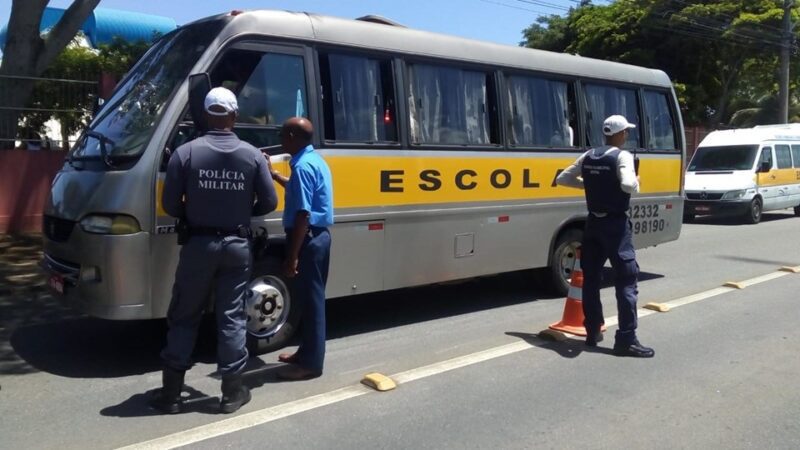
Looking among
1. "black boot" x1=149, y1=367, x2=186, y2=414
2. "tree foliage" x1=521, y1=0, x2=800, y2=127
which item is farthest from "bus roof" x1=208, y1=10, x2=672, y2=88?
"tree foliage" x1=521, y1=0, x2=800, y2=127

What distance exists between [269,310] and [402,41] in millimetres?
2628

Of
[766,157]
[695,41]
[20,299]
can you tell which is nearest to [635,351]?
[20,299]

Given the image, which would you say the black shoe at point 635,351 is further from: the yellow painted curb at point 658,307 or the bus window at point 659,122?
the bus window at point 659,122

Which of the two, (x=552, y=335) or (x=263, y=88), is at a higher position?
(x=263, y=88)

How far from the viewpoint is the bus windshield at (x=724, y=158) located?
57.9ft

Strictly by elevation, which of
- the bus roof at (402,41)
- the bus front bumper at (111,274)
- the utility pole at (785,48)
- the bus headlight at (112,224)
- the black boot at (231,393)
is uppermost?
the utility pole at (785,48)

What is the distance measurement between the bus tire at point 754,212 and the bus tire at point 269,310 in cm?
1449

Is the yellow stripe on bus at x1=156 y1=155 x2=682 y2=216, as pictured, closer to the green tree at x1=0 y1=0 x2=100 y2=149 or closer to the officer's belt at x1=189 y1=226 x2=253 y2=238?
the officer's belt at x1=189 y1=226 x2=253 y2=238

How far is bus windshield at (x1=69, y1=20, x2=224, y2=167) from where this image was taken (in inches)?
201

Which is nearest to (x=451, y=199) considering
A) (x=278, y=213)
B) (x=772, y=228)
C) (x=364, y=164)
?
(x=364, y=164)

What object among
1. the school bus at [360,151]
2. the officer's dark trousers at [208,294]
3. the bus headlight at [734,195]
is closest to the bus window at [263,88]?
the school bus at [360,151]

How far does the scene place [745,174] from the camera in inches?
675

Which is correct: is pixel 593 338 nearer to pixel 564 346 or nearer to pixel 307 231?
pixel 564 346

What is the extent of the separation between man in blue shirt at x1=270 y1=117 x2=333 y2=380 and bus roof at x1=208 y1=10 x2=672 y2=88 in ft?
3.36
